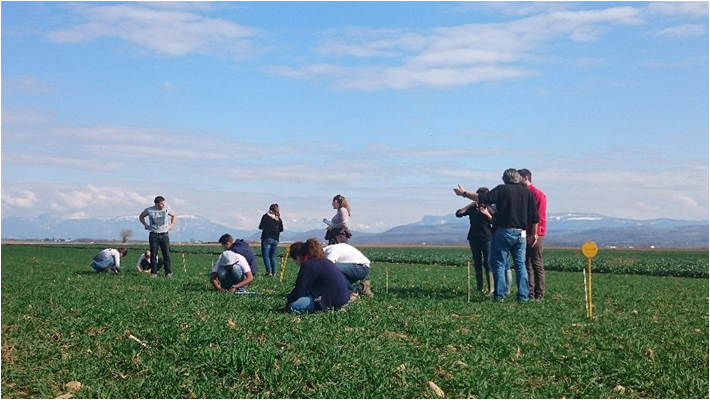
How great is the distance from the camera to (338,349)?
22.9 feet

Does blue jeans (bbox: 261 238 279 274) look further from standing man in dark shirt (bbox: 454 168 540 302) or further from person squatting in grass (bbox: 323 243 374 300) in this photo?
standing man in dark shirt (bbox: 454 168 540 302)

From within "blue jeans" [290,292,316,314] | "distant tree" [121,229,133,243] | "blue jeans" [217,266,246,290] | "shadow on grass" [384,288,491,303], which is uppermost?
"distant tree" [121,229,133,243]

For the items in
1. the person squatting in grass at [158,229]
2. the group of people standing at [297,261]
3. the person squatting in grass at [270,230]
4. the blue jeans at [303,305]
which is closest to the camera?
Result: the blue jeans at [303,305]

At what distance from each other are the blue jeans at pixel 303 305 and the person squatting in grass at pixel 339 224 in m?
4.47

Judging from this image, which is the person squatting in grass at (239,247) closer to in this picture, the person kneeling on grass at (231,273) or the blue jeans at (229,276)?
the person kneeling on grass at (231,273)

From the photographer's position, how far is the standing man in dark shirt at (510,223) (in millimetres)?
12398

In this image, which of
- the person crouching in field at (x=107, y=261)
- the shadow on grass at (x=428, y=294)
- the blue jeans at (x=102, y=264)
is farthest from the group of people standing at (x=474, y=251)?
the blue jeans at (x=102, y=264)

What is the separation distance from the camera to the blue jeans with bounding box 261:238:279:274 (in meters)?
18.1

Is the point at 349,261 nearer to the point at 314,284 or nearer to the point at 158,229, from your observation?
the point at 314,284

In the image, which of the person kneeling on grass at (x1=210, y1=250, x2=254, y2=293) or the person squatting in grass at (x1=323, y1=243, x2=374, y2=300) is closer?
the person squatting in grass at (x1=323, y1=243, x2=374, y2=300)

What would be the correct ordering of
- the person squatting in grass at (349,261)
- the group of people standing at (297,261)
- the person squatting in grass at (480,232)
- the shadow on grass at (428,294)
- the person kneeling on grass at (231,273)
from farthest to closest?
the person squatting in grass at (480,232), the person kneeling on grass at (231,273), the shadow on grass at (428,294), the person squatting in grass at (349,261), the group of people standing at (297,261)

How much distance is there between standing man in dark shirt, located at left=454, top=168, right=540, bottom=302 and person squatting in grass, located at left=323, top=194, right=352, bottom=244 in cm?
270

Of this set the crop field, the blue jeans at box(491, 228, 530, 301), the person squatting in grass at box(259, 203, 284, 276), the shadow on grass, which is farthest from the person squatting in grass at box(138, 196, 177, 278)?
the blue jeans at box(491, 228, 530, 301)

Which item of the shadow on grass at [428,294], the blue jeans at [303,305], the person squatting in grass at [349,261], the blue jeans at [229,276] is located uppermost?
the person squatting in grass at [349,261]
